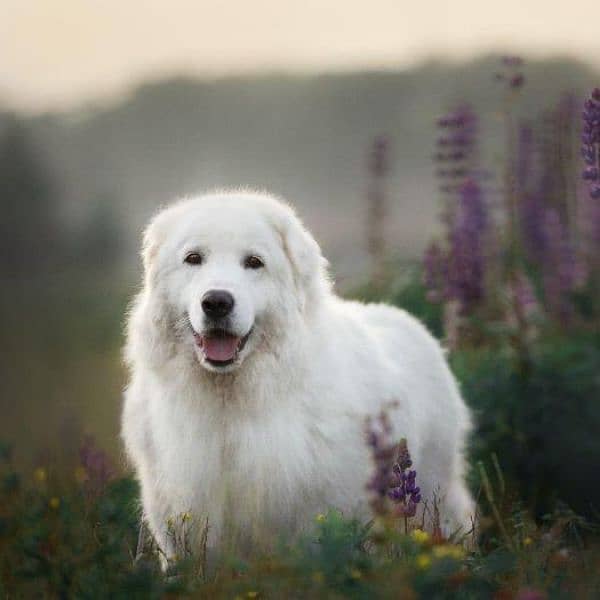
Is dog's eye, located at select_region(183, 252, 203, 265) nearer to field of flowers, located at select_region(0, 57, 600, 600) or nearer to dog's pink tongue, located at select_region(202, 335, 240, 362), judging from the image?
dog's pink tongue, located at select_region(202, 335, 240, 362)

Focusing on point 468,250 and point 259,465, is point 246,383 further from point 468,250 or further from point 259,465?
point 468,250

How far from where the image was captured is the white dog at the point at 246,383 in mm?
4043

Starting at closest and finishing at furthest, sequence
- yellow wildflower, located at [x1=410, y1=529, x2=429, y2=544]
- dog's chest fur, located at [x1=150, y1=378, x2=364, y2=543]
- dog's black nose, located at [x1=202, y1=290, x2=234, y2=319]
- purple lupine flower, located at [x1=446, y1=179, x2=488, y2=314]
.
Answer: yellow wildflower, located at [x1=410, y1=529, x2=429, y2=544] → dog's black nose, located at [x1=202, y1=290, x2=234, y2=319] → dog's chest fur, located at [x1=150, y1=378, x2=364, y2=543] → purple lupine flower, located at [x1=446, y1=179, x2=488, y2=314]

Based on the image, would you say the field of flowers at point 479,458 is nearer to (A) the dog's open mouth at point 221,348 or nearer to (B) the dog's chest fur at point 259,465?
(B) the dog's chest fur at point 259,465

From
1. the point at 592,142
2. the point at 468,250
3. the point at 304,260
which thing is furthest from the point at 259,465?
the point at 468,250

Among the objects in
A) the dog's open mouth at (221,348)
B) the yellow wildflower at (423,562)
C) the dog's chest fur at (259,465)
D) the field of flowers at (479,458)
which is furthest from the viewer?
the dog's chest fur at (259,465)

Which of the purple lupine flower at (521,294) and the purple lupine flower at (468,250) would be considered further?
the purple lupine flower at (468,250)

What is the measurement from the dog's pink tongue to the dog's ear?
38 cm

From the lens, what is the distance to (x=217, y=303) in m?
3.80

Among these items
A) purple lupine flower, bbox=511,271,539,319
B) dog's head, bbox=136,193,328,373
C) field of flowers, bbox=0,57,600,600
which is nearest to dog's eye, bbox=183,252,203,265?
dog's head, bbox=136,193,328,373

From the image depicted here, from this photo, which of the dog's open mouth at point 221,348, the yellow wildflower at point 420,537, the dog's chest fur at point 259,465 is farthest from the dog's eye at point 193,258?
the yellow wildflower at point 420,537

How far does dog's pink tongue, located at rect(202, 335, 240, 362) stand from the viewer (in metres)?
3.97

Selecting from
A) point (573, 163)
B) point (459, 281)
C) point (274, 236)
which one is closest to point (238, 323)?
point (274, 236)

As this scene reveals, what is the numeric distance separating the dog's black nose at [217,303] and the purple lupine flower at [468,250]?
298cm
